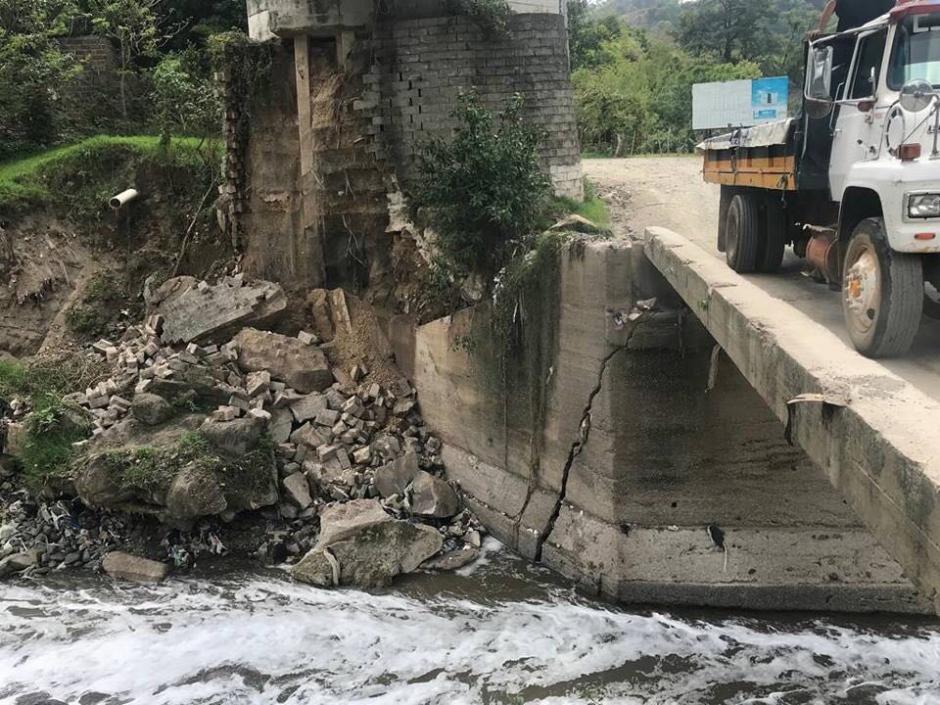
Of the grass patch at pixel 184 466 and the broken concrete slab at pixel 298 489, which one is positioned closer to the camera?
the grass patch at pixel 184 466

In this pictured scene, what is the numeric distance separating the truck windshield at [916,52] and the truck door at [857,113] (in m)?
0.20

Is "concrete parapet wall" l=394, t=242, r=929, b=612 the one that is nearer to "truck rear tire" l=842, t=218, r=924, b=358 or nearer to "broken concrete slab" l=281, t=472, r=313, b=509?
"truck rear tire" l=842, t=218, r=924, b=358

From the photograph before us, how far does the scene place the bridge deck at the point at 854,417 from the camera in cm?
338

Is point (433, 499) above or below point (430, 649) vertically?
above

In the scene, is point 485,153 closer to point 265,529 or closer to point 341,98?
point 341,98

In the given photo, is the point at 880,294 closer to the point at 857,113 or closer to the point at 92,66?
the point at 857,113

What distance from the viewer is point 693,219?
12750mm

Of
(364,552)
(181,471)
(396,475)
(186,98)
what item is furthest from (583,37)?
(364,552)

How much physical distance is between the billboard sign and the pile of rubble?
1119cm

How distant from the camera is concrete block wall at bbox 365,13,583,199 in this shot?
472 inches

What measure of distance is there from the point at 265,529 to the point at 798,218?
297 inches

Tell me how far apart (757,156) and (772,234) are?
89 centimetres

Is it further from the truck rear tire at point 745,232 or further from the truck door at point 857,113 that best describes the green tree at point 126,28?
the truck door at point 857,113

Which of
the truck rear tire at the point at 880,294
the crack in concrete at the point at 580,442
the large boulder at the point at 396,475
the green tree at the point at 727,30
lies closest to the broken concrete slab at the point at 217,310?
the large boulder at the point at 396,475
